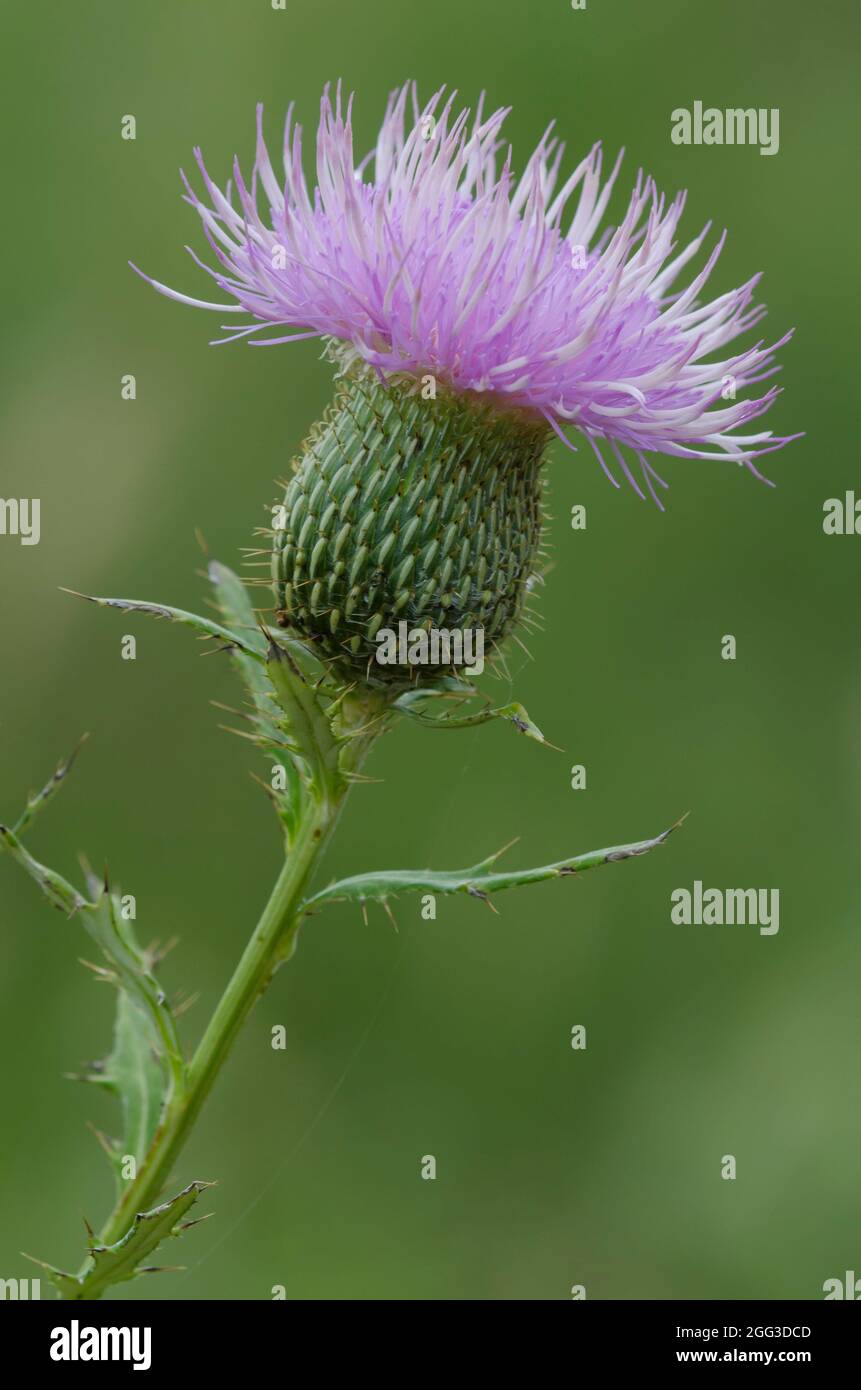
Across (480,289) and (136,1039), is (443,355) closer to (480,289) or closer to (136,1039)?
(480,289)

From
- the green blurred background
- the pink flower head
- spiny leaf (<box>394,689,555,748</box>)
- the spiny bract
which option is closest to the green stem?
spiny leaf (<box>394,689,555,748</box>)

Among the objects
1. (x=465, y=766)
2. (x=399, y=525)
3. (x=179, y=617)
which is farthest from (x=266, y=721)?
(x=465, y=766)

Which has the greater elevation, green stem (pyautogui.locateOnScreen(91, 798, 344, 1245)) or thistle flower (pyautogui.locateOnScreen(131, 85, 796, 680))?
thistle flower (pyautogui.locateOnScreen(131, 85, 796, 680))

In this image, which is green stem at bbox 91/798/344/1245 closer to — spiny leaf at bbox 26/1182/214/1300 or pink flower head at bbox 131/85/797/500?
spiny leaf at bbox 26/1182/214/1300

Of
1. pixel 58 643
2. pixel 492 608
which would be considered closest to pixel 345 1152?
pixel 58 643

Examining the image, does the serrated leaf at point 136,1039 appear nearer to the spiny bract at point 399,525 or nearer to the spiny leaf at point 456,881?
the spiny leaf at point 456,881
